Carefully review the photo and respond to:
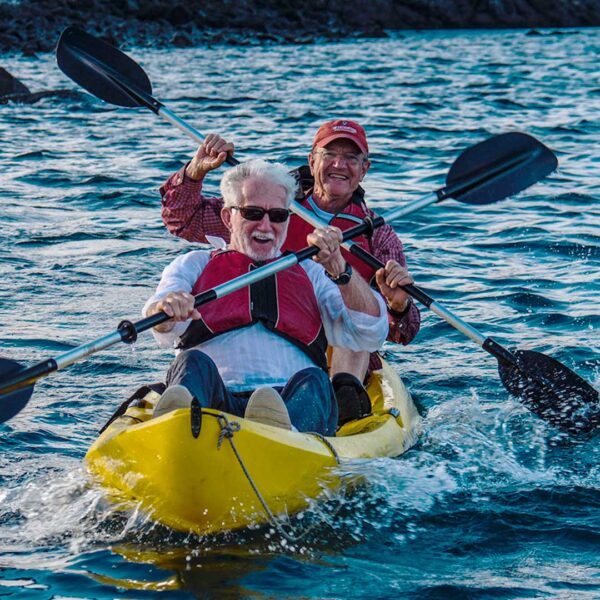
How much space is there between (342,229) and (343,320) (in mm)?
1118

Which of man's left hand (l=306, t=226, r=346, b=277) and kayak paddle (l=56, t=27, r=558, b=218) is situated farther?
kayak paddle (l=56, t=27, r=558, b=218)

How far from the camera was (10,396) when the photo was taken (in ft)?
13.6

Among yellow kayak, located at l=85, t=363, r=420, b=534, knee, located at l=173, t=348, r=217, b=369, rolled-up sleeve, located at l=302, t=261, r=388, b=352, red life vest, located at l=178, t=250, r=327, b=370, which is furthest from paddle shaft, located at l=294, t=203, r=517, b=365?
knee, located at l=173, t=348, r=217, b=369

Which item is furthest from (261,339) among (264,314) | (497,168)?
(497,168)

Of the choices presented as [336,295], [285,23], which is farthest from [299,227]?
[285,23]

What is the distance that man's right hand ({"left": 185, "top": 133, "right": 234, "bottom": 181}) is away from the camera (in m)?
5.44

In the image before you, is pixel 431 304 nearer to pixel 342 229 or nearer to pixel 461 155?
pixel 342 229

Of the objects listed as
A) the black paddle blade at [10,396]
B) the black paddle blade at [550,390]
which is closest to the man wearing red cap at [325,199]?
the black paddle blade at [550,390]

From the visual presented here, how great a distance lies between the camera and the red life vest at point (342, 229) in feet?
18.3

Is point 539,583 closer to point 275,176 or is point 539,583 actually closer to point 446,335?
point 275,176

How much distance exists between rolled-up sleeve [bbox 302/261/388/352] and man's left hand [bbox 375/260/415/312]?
380mm

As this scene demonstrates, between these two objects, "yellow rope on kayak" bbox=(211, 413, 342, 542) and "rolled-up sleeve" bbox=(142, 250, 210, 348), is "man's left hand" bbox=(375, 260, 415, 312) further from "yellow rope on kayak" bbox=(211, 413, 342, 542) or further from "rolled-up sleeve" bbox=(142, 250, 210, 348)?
"yellow rope on kayak" bbox=(211, 413, 342, 542)

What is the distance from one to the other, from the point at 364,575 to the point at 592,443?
178cm

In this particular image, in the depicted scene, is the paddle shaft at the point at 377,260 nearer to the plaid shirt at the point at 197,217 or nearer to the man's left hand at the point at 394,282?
the man's left hand at the point at 394,282
